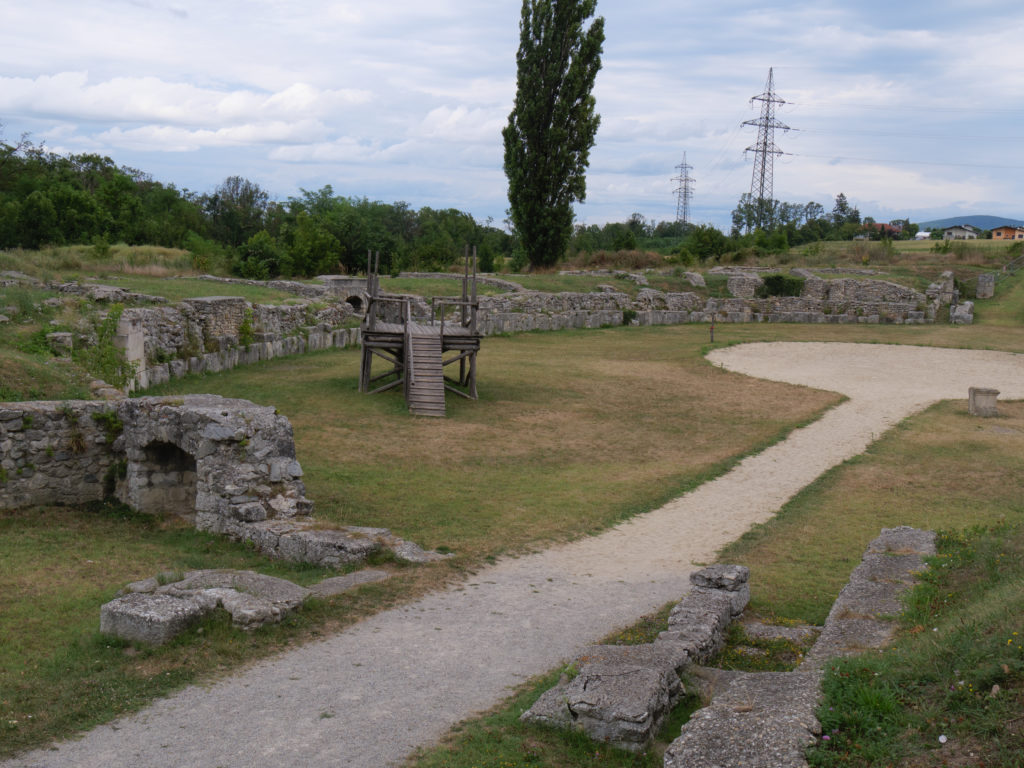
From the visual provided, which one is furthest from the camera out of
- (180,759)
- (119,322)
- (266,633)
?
(119,322)

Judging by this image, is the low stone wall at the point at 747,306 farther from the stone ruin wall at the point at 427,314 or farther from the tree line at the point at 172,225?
the tree line at the point at 172,225

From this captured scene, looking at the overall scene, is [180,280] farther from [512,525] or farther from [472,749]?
[472,749]

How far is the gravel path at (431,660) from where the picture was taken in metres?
6.07

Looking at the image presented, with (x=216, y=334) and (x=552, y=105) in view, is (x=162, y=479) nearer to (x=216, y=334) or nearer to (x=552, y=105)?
(x=216, y=334)

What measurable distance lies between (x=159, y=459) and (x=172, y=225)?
149ft

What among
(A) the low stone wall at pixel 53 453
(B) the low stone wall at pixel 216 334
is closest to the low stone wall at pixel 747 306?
(B) the low stone wall at pixel 216 334

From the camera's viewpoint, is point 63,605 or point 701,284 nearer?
point 63,605

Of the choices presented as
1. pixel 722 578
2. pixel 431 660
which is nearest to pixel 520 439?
pixel 722 578

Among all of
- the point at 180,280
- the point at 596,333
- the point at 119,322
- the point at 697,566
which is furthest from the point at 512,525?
the point at 596,333

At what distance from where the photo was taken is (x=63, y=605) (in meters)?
8.47

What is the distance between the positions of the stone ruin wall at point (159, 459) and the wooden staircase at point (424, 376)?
24.6 ft

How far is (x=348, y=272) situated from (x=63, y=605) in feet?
122

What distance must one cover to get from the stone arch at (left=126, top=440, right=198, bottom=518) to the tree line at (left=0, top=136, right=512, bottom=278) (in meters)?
25.9

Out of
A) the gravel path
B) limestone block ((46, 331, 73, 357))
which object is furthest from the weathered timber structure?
the gravel path
